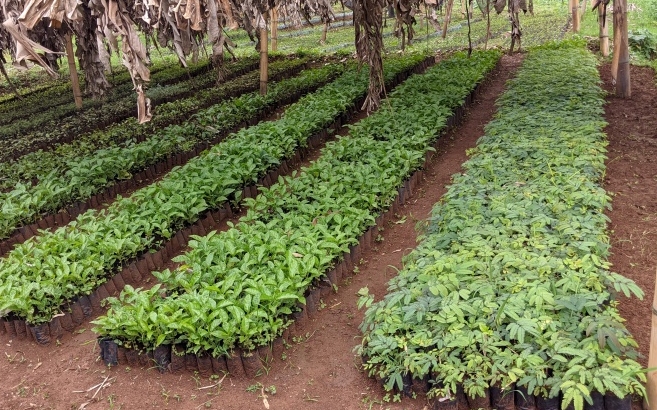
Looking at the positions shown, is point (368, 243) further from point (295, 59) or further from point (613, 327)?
point (295, 59)

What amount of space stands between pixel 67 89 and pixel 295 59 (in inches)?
253

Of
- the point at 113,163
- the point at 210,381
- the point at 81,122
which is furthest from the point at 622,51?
the point at 81,122

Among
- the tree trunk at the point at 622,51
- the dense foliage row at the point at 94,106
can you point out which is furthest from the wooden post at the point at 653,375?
the dense foliage row at the point at 94,106

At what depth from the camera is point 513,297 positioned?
3.46 meters

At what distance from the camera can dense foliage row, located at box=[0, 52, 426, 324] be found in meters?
4.41

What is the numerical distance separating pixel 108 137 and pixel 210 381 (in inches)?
249

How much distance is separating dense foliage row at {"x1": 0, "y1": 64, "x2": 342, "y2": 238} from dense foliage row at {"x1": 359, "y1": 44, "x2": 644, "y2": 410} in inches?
171

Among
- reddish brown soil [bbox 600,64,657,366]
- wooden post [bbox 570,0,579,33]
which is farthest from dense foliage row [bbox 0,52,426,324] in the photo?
wooden post [bbox 570,0,579,33]

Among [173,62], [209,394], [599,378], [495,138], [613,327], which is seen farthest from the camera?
[173,62]

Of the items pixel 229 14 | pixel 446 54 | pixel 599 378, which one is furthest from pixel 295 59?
pixel 599 378

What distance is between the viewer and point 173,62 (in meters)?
18.5

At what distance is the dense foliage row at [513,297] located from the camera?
3.01 meters

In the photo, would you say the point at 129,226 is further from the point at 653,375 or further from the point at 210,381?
the point at 653,375

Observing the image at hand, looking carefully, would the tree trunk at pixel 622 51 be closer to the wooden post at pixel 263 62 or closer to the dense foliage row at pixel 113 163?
the dense foliage row at pixel 113 163
